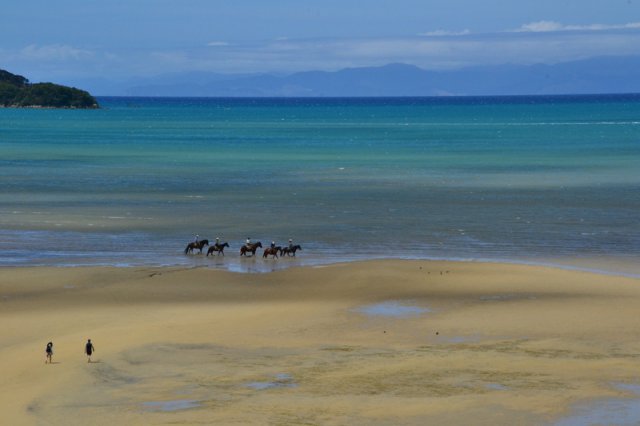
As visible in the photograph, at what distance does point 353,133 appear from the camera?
411 ft

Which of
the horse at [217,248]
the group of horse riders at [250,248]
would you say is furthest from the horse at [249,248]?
the horse at [217,248]

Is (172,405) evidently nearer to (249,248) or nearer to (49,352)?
(49,352)

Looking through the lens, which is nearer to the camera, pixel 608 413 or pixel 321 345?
pixel 608 413

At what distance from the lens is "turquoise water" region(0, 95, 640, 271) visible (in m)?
38.0

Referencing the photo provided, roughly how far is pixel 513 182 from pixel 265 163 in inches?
812

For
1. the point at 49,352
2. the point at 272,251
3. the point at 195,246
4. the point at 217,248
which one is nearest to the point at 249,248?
the point at 217,248

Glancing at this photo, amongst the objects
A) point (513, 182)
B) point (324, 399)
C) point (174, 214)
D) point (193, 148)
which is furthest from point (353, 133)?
point (324, 399)

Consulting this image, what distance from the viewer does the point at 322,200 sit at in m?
53.1

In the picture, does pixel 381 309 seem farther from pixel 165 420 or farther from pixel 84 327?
pixel 165 420

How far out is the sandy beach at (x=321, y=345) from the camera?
1995cm

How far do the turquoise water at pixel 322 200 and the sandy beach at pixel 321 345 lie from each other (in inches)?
165

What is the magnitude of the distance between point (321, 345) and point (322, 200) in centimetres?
2899

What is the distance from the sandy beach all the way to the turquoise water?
4198mm

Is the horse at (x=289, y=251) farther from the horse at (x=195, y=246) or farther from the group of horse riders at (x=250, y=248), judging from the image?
the horse at (x=195, y=246)
